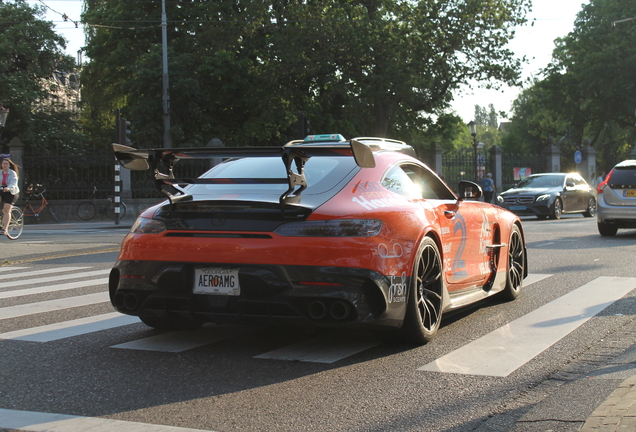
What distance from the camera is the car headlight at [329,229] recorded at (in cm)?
477

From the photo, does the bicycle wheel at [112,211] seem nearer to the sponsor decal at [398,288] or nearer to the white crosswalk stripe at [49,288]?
the white crosswalk stripe at [49,288]

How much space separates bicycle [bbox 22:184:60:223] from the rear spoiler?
78.6ft

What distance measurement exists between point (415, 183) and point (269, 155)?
1.44m

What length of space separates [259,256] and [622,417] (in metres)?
2.29

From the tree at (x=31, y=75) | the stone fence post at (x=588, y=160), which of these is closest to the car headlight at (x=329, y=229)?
the tree at (x=31, y=75)

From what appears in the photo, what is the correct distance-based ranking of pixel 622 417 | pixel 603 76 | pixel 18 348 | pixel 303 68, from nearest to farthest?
pixel 622 417 < pixel 18 348 < pixel 303 68 < pixel 603 76

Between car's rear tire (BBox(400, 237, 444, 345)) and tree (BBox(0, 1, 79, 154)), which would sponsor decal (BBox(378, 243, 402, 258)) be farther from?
tree (BBox(0, 1, 79, 154))

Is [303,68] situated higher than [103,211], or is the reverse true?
[303,68]

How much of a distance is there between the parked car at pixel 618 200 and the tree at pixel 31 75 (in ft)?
87.7

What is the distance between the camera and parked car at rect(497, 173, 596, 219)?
26.2 meters

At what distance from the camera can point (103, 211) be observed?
29.4m

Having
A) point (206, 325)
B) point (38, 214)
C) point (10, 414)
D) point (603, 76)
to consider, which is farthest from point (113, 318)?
point (603, 76)

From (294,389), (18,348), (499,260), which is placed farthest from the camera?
(499,260)

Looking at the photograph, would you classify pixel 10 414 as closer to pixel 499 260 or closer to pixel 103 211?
pixel 499 260
